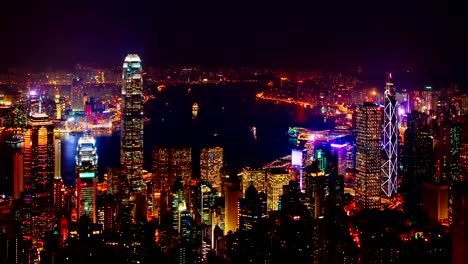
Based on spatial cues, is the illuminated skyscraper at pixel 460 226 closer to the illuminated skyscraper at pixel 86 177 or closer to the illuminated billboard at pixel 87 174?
the illuminated skyscraper at pixel 86 177

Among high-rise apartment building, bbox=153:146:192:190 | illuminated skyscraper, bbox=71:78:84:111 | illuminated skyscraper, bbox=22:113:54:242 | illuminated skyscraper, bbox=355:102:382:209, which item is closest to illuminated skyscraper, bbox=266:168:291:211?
illuminated skyscraper, bbox=355:102:382:209

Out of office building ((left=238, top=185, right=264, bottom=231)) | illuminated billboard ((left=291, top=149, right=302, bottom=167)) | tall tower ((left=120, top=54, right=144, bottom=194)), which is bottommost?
office building ((left=238, top=185, right=264, bottom=231))

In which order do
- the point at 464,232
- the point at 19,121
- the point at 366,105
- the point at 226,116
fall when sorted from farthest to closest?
1. the point at 226,116
2. the point at 366,105
3. the point at 19,121
4. the point at 464,232

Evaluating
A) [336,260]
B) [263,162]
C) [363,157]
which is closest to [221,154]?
[263,162]

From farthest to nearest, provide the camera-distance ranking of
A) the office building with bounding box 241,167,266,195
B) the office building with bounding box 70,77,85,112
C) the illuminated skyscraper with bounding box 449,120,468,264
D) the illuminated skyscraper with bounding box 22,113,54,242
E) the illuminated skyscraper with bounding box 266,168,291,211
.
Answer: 1. the office building with bounding box 70,77,85,112
2. the office building with bounding box 241,167,266,195
3. the illuminated skyscraper with bounding box 266,168,291,211
4. the illuminated skyscraper with bounding box 22,113,54,242
5. the illuminated skyscraper with bounding box 449,120,468,264

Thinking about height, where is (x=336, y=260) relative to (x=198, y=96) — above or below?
below

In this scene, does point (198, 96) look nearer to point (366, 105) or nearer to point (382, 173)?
point (366, 105)

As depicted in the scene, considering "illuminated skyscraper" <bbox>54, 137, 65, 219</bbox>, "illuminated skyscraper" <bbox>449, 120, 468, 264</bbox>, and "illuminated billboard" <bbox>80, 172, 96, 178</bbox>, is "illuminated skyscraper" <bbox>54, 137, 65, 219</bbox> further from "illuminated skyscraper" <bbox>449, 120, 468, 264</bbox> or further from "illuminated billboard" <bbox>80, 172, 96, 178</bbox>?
"illuminated skyscraper" <bbox>449, 120, 468, 264</bbox>

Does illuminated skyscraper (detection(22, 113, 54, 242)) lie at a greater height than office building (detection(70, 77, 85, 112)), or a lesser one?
lesser
